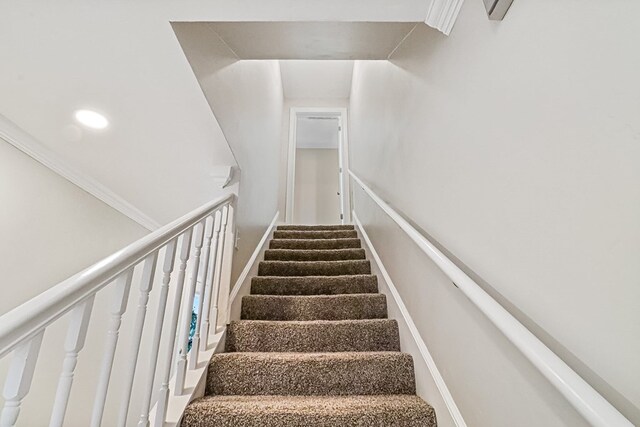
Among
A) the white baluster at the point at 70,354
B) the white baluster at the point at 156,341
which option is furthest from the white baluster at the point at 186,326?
the white baluster at the point at 70,354

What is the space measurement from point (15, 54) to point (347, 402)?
195cm

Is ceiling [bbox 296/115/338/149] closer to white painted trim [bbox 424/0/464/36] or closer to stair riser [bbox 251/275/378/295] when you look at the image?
stair riser [bbox 251/275/378/295]

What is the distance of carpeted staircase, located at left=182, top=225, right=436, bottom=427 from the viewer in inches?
44.6

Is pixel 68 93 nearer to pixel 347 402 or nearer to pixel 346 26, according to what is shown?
pixel 346 26

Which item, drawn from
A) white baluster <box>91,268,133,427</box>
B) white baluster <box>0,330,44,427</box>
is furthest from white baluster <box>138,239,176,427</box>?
white baluster <box>0,330,44,427</box>

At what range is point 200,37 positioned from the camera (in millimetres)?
1385

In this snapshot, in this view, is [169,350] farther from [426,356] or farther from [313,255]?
[313,255]

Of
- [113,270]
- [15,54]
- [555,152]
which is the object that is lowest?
[113,270]

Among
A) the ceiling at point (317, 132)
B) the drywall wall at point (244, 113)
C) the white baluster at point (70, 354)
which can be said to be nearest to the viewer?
the white baluster at point (70, 354)

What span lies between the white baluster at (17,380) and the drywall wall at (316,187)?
16.3 feet

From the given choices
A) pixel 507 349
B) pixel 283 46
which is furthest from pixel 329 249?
pixel 507 349

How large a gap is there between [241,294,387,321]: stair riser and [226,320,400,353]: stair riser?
243mm

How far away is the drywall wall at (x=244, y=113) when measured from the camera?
1432 millimetres

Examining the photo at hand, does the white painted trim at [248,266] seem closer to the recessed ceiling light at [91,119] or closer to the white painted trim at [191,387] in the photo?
the white painted trim at [191,387]
